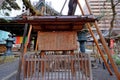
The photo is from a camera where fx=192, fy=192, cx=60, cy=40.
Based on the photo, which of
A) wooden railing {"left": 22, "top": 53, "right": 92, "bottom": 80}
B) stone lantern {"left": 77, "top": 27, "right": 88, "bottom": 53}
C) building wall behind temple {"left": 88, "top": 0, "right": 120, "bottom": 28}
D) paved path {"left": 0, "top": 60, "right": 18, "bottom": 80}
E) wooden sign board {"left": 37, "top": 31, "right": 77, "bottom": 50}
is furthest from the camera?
stone lantern {"left": 77, "top": 27, "right": 88, "bottom": 53}

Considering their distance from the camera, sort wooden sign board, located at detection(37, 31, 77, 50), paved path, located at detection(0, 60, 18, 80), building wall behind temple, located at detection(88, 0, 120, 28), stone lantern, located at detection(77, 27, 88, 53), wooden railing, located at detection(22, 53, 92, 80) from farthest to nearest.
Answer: stone lantern, located at detection(77, 27, 88, 53) → building wall behind temple, located at detection(88, 0, 120, 28) → paved path, located at detection(0, 60, 18, 80) → wooden sign board, located at detection(37, 31, 77, 50) → wooden railing, located at detection(22, 53, 92, 80)

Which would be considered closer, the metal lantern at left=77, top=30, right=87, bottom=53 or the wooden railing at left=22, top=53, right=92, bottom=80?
the wooden railing at left=22, top=53, right=92, bottom=80

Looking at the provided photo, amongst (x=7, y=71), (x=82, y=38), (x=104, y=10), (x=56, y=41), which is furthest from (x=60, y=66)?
(x=82, y=38)

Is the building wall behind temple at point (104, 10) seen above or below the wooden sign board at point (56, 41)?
above

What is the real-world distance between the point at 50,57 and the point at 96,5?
11.0 meters

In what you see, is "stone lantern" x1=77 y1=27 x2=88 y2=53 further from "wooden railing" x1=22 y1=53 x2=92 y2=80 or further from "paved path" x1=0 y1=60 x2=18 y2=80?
"wooden railing" x1=22 y1=53 x2=92 y2=80

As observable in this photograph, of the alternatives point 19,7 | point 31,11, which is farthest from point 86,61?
point 19,7

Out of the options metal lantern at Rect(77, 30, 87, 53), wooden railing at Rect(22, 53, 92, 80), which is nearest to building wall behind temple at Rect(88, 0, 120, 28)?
metal lantern at Rect(77, 30, 87, 53)

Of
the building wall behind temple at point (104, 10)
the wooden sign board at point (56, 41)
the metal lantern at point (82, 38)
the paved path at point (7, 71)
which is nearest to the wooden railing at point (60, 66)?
the wooden sign board at point (56, 41)

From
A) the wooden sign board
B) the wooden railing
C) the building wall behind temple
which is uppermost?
the building wall behind temple

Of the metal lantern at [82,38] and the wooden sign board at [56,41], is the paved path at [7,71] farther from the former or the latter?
the metal lantern at [82,38]

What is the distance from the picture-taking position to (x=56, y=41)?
17.5 feet

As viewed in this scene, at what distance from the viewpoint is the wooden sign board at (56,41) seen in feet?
17.4

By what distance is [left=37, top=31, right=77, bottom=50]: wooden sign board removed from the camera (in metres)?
5.32
